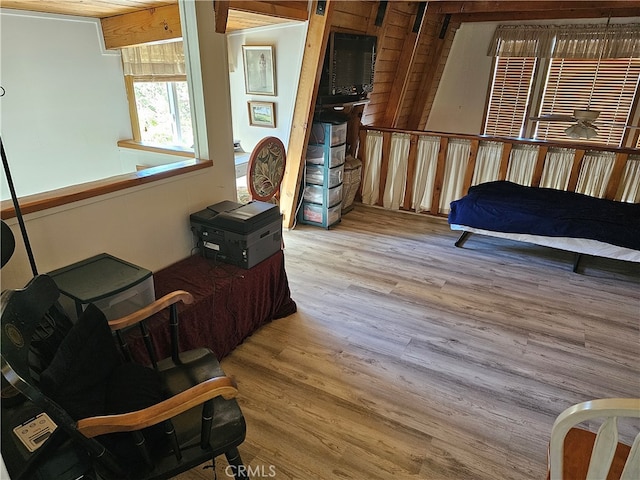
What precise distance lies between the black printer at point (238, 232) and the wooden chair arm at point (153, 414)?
1129 mm

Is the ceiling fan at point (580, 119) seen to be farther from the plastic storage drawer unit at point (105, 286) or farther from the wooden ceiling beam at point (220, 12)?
the plastic storage drawer unit at point (105, 286)

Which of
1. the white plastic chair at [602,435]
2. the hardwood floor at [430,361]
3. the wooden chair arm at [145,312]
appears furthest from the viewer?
the hardwood floor at [430,361]

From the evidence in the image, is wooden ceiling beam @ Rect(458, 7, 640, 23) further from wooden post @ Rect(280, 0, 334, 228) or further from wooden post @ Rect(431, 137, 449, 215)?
wooden post @ Rect(280, 0, 334, 228)

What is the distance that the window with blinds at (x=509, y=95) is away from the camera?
20.0ft

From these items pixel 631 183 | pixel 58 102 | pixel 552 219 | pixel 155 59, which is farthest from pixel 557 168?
pixel 58 102

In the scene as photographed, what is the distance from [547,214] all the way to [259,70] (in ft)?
9.63

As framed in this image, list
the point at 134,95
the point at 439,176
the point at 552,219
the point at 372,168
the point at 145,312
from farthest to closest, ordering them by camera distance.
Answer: the point at 372,168 → the point at 439,176 → the point at 134,95 → the point at 552,219 → the point at 145,312

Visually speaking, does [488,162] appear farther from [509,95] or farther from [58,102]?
[58,102]

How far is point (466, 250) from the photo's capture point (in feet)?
12.2

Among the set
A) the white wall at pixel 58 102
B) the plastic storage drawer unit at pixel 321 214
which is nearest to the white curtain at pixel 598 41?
the plastic storage drawer unit at pixel 321 214

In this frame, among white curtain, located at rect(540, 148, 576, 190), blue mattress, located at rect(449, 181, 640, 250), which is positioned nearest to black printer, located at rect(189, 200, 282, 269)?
blue mattress, located at rect(449, 181, 640, 250)

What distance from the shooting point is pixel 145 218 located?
2.20 metres

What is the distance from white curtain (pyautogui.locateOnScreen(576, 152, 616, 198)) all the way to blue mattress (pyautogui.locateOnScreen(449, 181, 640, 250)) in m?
0.24

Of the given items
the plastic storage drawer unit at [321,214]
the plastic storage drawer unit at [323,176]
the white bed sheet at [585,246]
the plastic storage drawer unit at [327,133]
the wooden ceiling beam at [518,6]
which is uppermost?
the wooden ceiling beam at [518,6]
